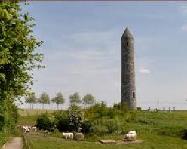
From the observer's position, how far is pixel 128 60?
86.4 meters

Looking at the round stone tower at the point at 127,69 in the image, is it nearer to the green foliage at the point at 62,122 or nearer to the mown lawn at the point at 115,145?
the green foliage at the point at 62,122

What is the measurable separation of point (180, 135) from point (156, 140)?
6.19 metres

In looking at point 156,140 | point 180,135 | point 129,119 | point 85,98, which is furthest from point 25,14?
point 85,98

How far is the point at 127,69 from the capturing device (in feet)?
284

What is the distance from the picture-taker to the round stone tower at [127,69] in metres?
86.5

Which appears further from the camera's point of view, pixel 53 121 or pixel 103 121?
pixel 53 121

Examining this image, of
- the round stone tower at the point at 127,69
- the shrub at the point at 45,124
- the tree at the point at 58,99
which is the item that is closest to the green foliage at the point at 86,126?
the shrub at the point at 45,124

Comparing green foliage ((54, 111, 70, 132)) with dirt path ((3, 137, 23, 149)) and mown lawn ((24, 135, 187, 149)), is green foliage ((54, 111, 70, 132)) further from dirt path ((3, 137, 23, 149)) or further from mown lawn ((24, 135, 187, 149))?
dirt path ((3, 137, 23, 149))

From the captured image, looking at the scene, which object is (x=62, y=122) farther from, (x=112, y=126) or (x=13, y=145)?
(x=13, y=145)

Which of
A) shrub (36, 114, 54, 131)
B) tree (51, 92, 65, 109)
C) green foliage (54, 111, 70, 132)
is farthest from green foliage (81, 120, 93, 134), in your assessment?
tree (51, 92, 65, 109)

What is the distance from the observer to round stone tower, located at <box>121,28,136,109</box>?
3406 inches

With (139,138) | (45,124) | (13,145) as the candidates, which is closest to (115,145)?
(139,138)

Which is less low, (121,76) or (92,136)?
(121,76)

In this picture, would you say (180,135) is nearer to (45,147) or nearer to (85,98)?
(45,147)
